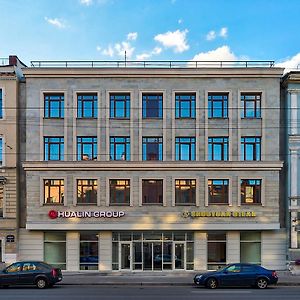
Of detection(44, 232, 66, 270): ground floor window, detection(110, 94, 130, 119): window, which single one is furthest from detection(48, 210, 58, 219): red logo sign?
detection(110, 94, 130, 119): window

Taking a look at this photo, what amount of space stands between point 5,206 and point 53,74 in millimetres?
10166

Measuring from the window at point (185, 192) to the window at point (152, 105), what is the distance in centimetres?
511

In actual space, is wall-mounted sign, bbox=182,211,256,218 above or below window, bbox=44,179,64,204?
below

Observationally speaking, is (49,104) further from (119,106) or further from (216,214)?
(216,214)

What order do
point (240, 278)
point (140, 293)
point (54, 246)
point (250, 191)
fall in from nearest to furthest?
1. point (140, 293)
2. point (240, 278)
3. point (250, 191)
4. point (54, 246)

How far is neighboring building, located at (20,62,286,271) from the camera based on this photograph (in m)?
30.0

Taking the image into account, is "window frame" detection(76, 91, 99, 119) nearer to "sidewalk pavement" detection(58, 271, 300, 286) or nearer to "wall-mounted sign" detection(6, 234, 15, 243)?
"wall-mounted sign" detection(6, 234, 15, 243)

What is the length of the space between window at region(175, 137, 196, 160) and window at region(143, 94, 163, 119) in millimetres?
2402

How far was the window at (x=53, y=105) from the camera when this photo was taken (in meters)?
30.7

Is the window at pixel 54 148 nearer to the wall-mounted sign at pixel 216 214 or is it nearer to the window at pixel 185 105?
the window at pixel 185 105

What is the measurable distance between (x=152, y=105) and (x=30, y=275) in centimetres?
1446

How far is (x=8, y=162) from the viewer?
30.5 metres

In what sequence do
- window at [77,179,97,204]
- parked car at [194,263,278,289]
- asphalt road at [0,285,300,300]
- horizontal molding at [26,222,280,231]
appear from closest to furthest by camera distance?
asphalt road at [0,285,300,300]
parked car at [194,263,278,289]
horizontal molding at [26,222,280,231]
window at [77,179,97,204]

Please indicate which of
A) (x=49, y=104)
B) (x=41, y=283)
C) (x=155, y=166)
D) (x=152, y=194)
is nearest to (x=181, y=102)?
(x=155, y=166)
